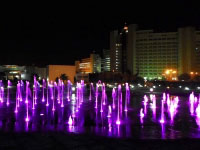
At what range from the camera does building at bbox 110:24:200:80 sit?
9650 cm

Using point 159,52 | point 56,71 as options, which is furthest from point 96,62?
point 56,71

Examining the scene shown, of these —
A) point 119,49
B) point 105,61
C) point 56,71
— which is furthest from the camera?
point 105,61

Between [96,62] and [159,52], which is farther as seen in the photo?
[96,62]

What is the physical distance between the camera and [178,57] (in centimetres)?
9956

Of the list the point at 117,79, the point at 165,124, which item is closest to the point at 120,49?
the point at 117,79

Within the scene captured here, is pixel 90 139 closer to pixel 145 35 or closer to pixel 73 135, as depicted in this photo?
pixel 73 135

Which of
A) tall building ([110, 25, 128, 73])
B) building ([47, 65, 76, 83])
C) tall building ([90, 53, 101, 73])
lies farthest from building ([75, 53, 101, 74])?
building ([47, 65, 76, 83])

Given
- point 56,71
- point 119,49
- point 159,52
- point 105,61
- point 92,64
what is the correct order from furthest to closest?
point 105,61 < point 92,64 < point 119,49 < point 159,52 < point 56,71

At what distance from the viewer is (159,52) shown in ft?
350

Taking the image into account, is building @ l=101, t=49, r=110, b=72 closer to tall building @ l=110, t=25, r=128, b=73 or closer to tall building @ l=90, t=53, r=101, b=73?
tall building @ l=90, t=53, r=101, b=73

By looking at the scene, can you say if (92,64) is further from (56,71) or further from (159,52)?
(56,71)

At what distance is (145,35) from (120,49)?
13421mm

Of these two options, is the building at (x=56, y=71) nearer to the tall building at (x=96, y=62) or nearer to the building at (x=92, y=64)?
the building at (x=92, y=64)

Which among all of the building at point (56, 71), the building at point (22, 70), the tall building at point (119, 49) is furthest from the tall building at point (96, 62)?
the building at point (56, 71)
